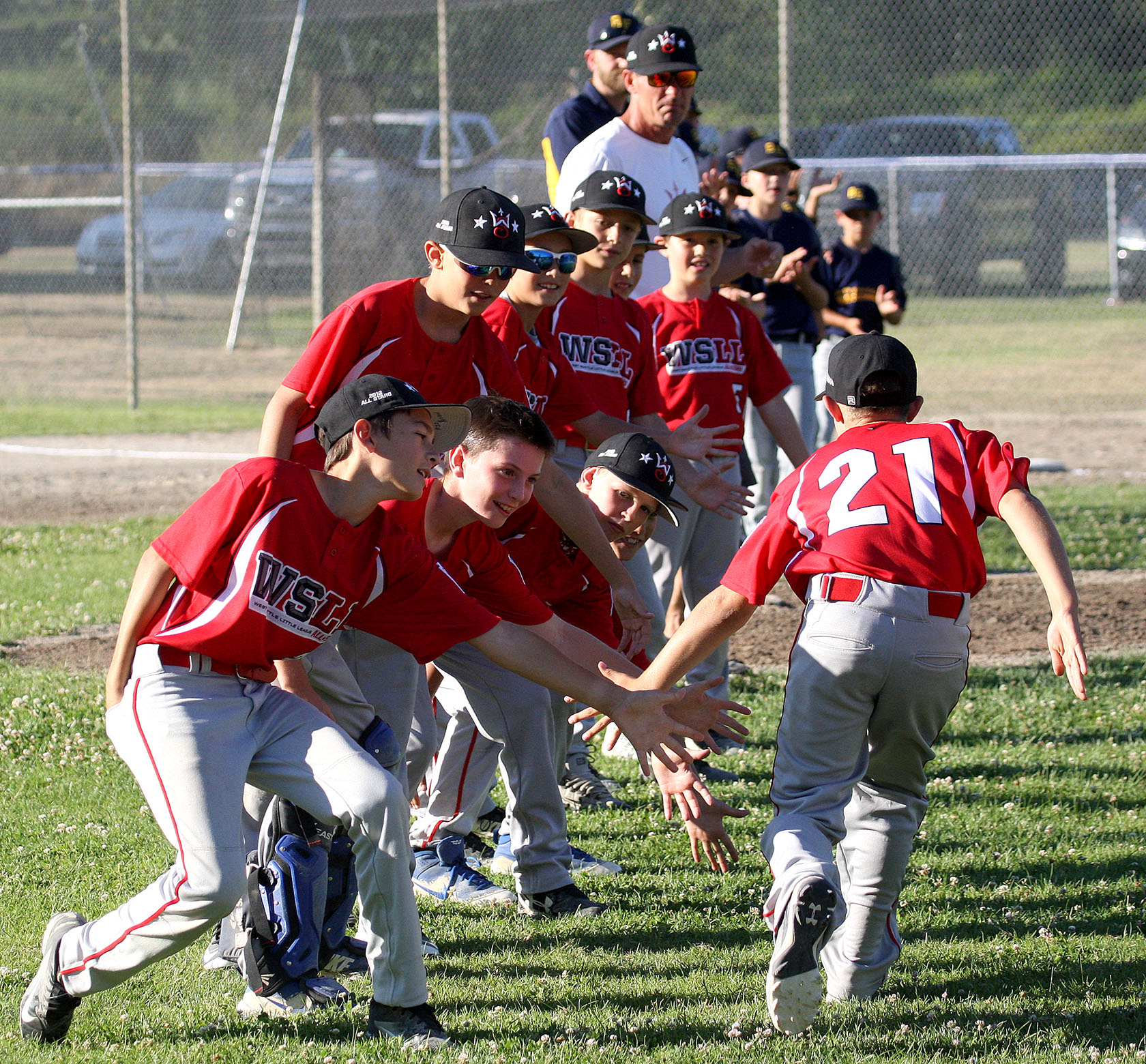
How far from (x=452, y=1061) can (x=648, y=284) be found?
4701 mm

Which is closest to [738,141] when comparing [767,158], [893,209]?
[767,158]

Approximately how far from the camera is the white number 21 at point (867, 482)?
3.59 meters

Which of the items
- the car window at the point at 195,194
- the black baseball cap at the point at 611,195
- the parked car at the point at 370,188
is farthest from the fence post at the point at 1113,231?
the black baseball cap at the point at 611,195

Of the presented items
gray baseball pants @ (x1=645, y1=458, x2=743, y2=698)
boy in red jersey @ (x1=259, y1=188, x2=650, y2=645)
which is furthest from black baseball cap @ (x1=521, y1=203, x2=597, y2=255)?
gray baseball pants @ (x1=645, y1=458, x2=743, y2=698)

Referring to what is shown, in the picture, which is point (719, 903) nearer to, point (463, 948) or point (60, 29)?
point (463, 948)

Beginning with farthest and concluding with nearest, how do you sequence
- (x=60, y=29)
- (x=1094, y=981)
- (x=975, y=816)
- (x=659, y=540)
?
1. (x=60, y=29)
2. (x=659, y=540)
3. (x=975, y=816)
4. (x=1094, y=981)

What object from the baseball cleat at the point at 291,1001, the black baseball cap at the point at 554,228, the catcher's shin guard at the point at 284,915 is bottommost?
the baseball cleat at the point at 291,1001

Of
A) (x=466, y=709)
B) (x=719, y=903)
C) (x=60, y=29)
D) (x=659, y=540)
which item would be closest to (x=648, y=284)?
(x=659, y=540)

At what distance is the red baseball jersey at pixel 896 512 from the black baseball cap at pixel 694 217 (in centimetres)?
265

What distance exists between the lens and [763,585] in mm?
3707

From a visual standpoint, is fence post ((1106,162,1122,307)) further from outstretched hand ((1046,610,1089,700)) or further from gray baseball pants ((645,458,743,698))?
outstretched hand ((1046,610,1089,700))

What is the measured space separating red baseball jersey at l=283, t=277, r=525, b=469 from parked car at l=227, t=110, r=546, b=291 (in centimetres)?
1127

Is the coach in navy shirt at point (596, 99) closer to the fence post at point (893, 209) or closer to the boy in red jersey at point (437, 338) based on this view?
the boy in red jersey at point (437, 338)

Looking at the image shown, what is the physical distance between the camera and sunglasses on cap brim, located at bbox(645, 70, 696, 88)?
6656mm
